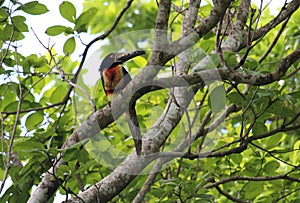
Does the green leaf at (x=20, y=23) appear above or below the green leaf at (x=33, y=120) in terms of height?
above

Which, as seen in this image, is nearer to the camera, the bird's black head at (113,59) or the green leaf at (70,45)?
the green leaf at (70,45)

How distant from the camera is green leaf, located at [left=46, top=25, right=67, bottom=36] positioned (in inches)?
118

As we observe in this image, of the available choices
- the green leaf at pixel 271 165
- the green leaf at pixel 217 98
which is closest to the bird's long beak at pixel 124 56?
the green leaf at pixel 217 98

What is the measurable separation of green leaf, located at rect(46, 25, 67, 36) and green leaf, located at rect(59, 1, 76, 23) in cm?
7

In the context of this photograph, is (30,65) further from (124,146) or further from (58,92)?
(124,146)

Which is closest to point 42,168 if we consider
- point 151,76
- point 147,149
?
point 147,149

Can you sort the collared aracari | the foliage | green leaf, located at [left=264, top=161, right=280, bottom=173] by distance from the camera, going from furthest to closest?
the collared aracari → green leaf, located at [left=264, top=161, right=280, bottom=173] → the foliage

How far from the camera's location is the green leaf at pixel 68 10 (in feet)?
9.95

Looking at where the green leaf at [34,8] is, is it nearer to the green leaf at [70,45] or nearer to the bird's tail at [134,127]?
the green leaf at [70,45]

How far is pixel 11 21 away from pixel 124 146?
4.26ft

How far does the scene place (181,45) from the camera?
8.84ft

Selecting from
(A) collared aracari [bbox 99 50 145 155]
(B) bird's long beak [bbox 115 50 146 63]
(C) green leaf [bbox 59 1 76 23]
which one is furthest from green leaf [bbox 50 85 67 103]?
(C) green leaf [bbox 59 1 76 23]

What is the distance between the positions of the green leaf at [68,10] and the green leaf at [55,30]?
0.07 metres

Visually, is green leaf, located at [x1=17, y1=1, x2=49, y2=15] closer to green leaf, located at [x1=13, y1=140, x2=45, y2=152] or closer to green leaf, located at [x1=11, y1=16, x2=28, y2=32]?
green leaf, located at [x1=11, y1=16, x2=28, y2=32]
